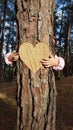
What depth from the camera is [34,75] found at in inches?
153

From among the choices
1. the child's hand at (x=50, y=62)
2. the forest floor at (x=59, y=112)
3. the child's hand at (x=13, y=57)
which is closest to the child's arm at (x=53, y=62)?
the child's hand at (x=50, y=62)

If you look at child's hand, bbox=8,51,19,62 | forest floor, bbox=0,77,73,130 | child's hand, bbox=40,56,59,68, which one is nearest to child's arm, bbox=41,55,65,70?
child's hand, bbox=40,56,59,68

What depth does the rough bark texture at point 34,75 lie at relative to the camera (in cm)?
389

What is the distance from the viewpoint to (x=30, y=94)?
3902 mm

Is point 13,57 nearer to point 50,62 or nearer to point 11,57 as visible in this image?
point 11,57

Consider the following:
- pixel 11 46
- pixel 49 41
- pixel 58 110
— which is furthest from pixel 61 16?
pixel 49 41

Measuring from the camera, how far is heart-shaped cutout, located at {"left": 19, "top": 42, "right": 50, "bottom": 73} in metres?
3.81

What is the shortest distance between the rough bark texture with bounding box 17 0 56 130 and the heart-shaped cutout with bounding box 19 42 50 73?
0.07 meters

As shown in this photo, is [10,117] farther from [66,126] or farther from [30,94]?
[30,94]

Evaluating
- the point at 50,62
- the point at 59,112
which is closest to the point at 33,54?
the point at 50,62

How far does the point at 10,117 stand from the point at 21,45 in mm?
5726

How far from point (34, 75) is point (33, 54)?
273mm

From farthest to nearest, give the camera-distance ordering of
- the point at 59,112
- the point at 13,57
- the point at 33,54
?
1. the point at 59,112
2. the point at 13,57
3. the point at 33,54

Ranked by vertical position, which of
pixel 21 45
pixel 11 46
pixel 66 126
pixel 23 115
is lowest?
pixel 11 46
